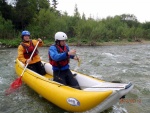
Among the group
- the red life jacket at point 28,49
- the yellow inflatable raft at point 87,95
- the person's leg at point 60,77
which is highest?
the red life jacket at point 28,49

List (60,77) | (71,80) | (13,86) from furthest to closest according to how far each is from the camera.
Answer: (13,86) < (71,80) < (60,77)

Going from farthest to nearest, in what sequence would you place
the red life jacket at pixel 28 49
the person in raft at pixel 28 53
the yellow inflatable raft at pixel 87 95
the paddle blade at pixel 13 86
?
the red life jacket at pixel 28 49 → the person in raft at pixel 28 53 → the paddle blade at pixel 13 86 → the yellow inflatable raft at pixel 87 95

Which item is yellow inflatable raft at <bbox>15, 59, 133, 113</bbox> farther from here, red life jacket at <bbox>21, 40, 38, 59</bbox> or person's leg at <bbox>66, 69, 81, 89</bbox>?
red life jacket at <bbox>21, 40, 38, 59</bbox>

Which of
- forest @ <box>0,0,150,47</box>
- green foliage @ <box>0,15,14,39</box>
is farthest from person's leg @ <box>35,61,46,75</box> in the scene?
green foliage @ <box>0,15,14,39</box>

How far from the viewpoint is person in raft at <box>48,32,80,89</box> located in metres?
4.60

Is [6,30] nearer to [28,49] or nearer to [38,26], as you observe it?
[38,26]

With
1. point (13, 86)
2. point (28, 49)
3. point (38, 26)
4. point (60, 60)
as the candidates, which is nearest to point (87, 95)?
point (60, 60)

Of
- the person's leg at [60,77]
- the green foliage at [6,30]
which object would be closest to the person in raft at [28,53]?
the person's leg at [60,77]

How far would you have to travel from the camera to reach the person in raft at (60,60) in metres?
4.60

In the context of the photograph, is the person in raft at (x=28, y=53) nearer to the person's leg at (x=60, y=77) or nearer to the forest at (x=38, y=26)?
the person's leg at (x=60, y=77)

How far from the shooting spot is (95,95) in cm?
401

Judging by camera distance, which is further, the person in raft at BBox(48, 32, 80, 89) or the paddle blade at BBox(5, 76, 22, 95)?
the paddle blade at BBox(5, 76, 22, 95)

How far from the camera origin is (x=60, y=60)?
15.4ft

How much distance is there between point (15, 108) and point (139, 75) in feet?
17.4
